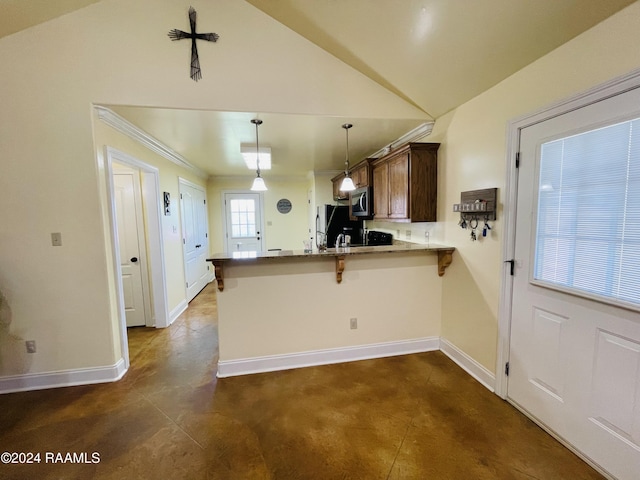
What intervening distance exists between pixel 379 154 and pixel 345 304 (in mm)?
2295

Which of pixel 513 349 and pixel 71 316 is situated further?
pixel 71 316

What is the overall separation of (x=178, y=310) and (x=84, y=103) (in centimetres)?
281

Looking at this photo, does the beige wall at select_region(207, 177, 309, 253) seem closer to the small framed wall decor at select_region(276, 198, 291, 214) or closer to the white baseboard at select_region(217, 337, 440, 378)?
the small framed wall decor at select_region(276, 198, 291, 214)

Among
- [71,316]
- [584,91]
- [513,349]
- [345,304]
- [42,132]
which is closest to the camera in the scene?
[584,91]

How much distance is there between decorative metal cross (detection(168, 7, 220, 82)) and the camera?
82.0 inches

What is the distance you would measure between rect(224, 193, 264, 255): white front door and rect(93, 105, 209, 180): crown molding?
5.97ft

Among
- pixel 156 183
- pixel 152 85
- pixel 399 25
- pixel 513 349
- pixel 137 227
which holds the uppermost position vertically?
pixel 399 25

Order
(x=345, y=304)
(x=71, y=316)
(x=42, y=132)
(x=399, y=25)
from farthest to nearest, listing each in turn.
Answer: (x=345, y=304)
(x=71, y=316)
(x=42, y=132)
(x=399, y=25)

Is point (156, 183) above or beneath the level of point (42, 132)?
beneath

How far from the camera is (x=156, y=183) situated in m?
3.27

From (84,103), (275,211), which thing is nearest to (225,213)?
(275,211)

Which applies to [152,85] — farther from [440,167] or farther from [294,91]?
[440,167]

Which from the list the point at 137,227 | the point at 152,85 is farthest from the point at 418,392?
the point at 137,227

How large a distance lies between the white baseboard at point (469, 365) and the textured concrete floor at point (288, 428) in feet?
0.28
